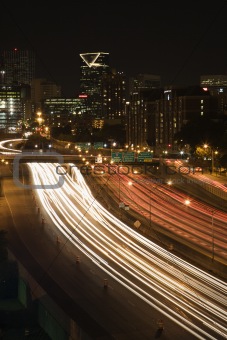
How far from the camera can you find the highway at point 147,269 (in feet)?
34.7

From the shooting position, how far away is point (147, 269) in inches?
548

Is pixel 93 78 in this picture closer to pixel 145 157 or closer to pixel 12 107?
pixel 12 107

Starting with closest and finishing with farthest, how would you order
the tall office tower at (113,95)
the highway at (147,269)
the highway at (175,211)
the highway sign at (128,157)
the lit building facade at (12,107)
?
1. the highway at (147,269)
2. the highway at (175,211)
3. the highway sign at (128,157)
4. the tall office tower at (113,95)
5. the lit building facade at (12,107)

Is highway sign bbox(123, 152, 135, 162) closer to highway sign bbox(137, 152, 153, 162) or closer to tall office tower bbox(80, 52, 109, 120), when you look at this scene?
highway sign bbox(137, 152, 153, 162)

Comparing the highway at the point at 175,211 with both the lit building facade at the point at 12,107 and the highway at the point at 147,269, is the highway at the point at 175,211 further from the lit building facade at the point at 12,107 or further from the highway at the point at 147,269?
the lit building facade at the point at 12,107

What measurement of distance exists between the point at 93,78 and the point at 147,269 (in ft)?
368

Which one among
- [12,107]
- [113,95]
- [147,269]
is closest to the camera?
[147,269]

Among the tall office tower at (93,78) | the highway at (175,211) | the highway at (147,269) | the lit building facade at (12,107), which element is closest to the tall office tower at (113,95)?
the tall office tower at (93,78)

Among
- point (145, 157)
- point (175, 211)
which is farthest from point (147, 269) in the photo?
point (145, 157)

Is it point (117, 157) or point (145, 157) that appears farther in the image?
point (145, 157)

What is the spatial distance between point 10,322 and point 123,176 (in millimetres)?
24285

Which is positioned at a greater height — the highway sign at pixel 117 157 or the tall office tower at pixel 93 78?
the tall office tower at pixel 93 78

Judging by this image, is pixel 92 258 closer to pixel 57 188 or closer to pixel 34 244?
pixel 34 244

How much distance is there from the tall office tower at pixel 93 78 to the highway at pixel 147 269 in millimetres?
82314
